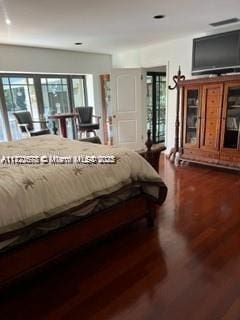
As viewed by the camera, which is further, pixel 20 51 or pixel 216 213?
pixel 20 51

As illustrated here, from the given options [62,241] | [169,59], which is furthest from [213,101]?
[62,241]

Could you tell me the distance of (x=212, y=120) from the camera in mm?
4066

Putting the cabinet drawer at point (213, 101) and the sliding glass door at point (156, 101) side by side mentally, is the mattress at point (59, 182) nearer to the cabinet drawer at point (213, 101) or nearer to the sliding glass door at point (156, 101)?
the cabinet drawer at point (213, 101)

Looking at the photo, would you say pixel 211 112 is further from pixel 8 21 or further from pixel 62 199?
pixel 8 21

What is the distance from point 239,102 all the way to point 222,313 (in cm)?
322

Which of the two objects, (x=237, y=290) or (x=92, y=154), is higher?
(x=92, y=154)

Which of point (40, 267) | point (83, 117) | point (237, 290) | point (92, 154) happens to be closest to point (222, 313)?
point (237, 290)

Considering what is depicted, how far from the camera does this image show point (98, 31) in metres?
3.87

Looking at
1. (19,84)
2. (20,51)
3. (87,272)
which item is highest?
(20,51)

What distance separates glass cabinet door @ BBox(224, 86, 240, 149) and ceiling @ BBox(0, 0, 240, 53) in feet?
3.62

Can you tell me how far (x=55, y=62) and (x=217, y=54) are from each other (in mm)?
3343

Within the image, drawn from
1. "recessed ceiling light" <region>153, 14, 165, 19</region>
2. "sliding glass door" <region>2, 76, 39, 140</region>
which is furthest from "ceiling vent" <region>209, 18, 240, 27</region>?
"sliding glass door" <region>2, 76, 39, 140</region>

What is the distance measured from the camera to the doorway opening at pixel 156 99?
6008 mm

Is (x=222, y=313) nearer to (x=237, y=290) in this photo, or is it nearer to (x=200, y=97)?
(x=237, y=290)
